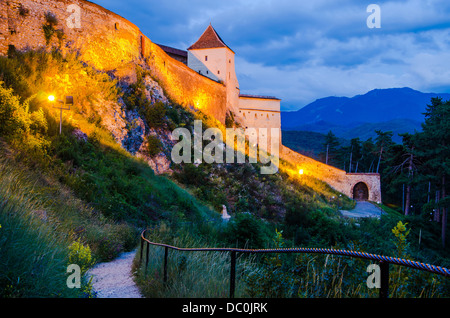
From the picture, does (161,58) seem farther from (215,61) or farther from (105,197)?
(105,197)

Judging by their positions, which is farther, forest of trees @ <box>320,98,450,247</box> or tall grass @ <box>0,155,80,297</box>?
forest of trees @ <box>320,98,450,247</box>

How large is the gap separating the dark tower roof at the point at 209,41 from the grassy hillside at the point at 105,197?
58.9ft

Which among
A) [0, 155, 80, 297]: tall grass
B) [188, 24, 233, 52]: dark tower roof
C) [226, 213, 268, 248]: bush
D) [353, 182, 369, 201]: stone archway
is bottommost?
[353, 182, 369, 201]: stone archway

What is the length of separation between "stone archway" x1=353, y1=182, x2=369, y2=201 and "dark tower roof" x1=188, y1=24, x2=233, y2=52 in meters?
25.7

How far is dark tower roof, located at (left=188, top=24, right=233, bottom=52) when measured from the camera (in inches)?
1590

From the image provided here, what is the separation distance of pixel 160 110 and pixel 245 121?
73.1 ft

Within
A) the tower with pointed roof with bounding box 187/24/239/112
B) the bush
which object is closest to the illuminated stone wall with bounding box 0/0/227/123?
the tower with pointed roof with bounding box 187/24/239/112

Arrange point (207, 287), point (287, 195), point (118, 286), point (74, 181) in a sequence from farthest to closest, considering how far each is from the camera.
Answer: point (287, 195) → point (74, 181) → point (118, 286) → point (207, 287)

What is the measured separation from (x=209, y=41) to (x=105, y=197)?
34.7 metres

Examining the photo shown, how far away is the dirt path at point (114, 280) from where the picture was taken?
498cm

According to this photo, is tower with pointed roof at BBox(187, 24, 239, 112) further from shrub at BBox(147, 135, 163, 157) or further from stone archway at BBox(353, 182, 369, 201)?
shrub at BBox(147, 135, 163, 157)

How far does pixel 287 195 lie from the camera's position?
26922mm

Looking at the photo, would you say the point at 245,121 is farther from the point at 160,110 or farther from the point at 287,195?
the point at 160,110
